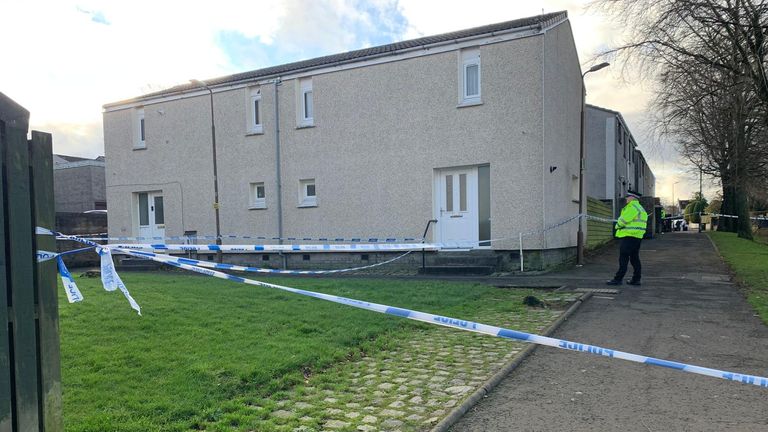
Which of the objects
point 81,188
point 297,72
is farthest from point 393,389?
point 81,188

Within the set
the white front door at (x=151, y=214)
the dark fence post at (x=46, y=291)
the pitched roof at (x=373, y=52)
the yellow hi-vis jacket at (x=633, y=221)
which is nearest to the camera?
the dark fence post at (x=46, y=291)

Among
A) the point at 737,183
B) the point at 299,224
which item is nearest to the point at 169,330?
the point at 299,224

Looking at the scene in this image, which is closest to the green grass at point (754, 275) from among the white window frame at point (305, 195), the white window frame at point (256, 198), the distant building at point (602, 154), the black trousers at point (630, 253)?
the black trousers at point (630, 253)

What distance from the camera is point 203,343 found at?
547cm

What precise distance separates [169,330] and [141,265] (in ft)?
41.5

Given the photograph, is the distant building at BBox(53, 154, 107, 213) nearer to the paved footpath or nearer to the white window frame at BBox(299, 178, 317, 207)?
the white window frame at BBox(299, 178, 317, 207)

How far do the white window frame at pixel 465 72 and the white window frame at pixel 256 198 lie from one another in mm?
6933

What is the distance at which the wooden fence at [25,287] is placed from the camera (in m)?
2.55

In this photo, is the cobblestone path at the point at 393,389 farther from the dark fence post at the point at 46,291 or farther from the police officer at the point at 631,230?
the police officer at the point at 631,230

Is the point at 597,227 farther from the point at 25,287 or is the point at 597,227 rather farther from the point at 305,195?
the point at 25,287

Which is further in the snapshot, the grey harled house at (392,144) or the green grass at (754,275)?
the grey harled house at (392,144)

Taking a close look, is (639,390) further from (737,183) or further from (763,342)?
(737,183)

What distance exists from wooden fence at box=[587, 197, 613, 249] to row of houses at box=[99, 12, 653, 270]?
333cm

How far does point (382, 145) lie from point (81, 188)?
2668cm
